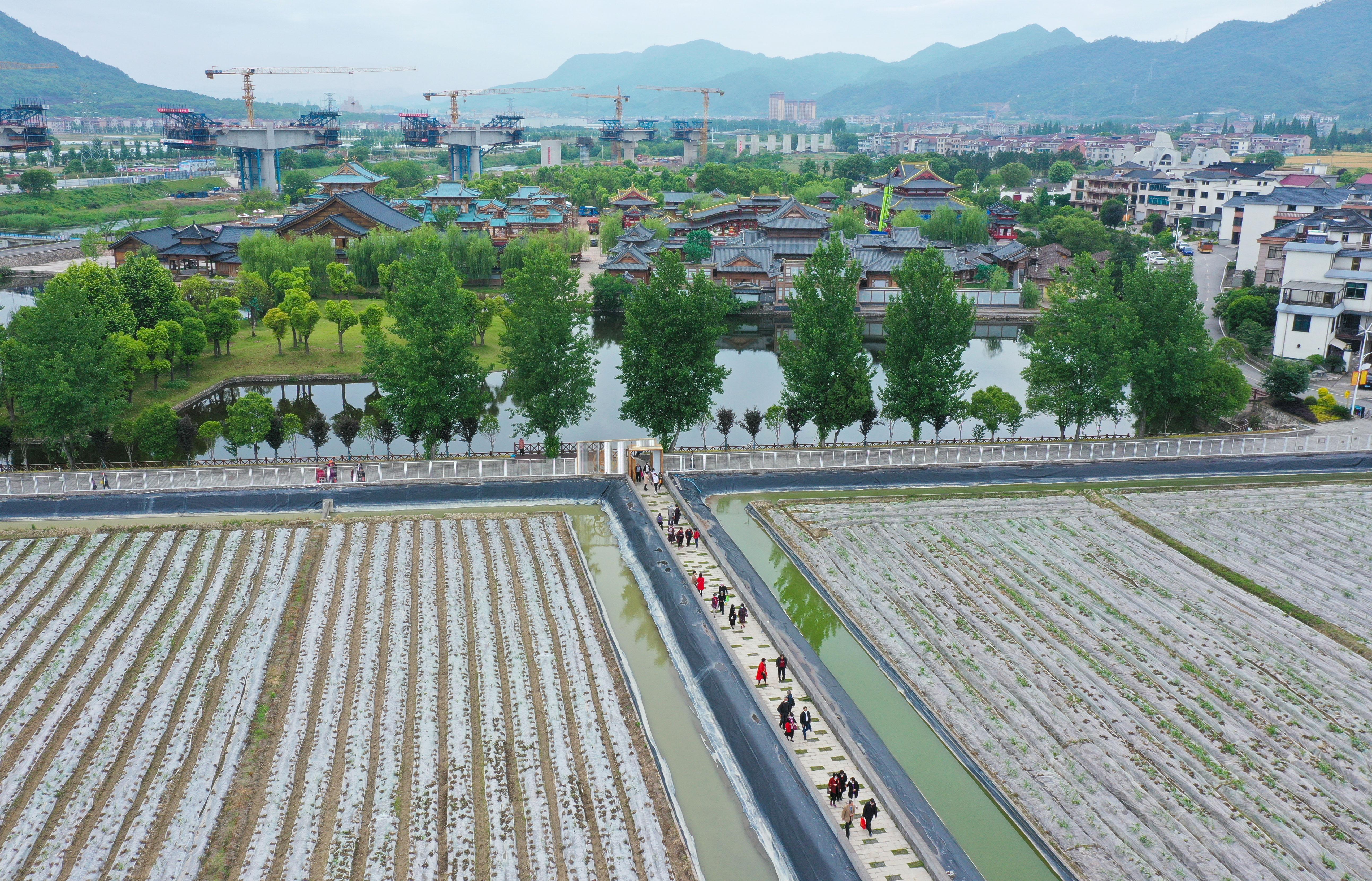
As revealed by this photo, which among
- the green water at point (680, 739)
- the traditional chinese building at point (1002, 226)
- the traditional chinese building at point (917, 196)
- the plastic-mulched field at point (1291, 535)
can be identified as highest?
the traditional chinese building at point (917, 196)

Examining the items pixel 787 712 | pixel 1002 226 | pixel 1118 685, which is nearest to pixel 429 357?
pixel 787 712

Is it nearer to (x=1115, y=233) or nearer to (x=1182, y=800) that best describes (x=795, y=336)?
(x=1115, y=233)

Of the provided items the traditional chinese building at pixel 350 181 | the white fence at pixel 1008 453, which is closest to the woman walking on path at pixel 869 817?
the white fence at pixel 1008 453

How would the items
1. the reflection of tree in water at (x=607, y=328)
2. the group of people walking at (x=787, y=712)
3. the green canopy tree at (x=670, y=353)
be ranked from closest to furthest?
the group of people walking at (x=787, y=712) < the green canopy tree at (x=670, y=353) < the reflection of tree in water at (x=607, y=328)

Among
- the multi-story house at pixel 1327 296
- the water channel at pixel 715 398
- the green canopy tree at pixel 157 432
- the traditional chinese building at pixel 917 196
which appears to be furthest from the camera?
the traditional chinese building at pixel 917 196

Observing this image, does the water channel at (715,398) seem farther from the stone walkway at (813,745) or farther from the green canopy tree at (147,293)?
the stone walkway at (813,745)

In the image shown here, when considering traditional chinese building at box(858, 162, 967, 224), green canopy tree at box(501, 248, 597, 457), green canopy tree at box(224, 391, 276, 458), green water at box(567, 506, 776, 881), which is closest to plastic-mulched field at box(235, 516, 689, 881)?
green water at box(567, 506, 776, 881)
